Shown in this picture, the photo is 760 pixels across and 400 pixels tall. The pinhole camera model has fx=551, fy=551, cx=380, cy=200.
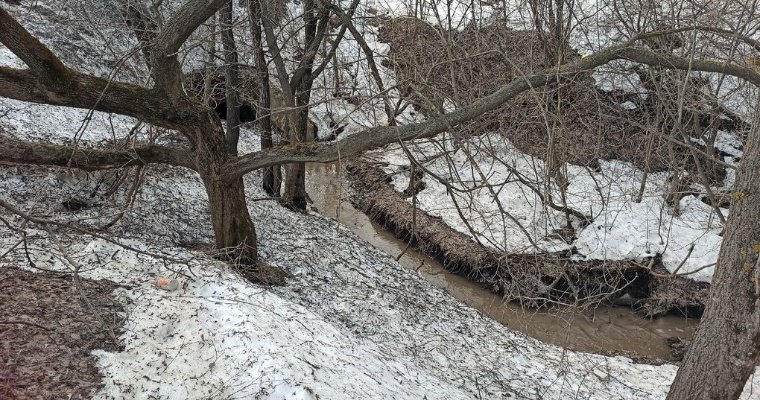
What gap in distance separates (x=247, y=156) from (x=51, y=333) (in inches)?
106

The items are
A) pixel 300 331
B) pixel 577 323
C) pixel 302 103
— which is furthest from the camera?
pixel 302 103

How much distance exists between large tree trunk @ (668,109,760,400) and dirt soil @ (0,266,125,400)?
457 cm

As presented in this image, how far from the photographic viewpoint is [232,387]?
171 inches

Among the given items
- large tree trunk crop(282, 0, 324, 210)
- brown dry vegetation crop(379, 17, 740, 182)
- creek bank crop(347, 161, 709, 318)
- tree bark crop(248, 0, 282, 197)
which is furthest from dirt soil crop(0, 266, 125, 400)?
brown dry vegetation crop(379, 17, 740, 182)

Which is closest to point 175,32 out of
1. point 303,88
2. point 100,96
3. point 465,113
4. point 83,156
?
point 100,96

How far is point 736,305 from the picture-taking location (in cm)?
392

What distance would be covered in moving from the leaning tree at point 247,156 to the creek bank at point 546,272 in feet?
9.58

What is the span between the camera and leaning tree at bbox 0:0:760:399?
3.92 meters

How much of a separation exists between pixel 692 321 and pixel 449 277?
4.24 metres

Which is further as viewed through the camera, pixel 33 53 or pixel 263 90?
pixel 263 90

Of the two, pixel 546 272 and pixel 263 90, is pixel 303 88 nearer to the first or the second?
pixel 263 90

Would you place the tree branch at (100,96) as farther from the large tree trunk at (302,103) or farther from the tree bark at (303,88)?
the large tree trunk at (302,103)

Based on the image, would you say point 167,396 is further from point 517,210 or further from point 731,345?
point 517,210

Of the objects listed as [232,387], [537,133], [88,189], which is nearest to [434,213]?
[537,133]
